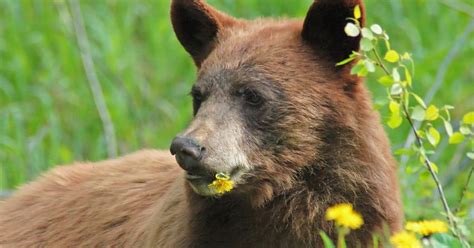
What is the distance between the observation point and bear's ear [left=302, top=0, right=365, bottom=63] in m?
5.74

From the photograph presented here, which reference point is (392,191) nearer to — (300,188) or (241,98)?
(300,188)

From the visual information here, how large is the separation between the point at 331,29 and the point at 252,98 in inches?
21.8

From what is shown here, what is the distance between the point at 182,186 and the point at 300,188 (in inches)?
25.5

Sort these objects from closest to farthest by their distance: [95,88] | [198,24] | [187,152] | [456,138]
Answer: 1. [187,152]
2. [456,138]
3. [198,24]
4. [95,88]

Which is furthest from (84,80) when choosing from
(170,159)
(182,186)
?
(182,186)

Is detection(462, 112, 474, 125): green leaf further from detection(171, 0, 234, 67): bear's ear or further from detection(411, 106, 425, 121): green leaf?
detection(171, 0, 234, 67): bear's ear

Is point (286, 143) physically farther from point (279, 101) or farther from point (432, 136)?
point (432, 136)

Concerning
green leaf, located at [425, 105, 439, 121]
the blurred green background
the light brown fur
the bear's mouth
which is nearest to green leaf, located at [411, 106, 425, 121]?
green leaf, located at [425, 105, 439, 121]

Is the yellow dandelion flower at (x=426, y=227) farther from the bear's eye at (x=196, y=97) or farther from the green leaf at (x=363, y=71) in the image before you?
the bear's eye at (x=196, y=97)

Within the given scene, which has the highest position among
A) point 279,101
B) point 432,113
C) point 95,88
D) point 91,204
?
point 279,101

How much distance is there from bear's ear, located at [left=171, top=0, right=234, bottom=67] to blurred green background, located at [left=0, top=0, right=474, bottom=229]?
4126 millimetres

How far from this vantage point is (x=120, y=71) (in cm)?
1120

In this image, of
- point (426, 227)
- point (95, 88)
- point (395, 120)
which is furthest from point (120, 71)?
point (426, 227)

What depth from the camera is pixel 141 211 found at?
6445mm
